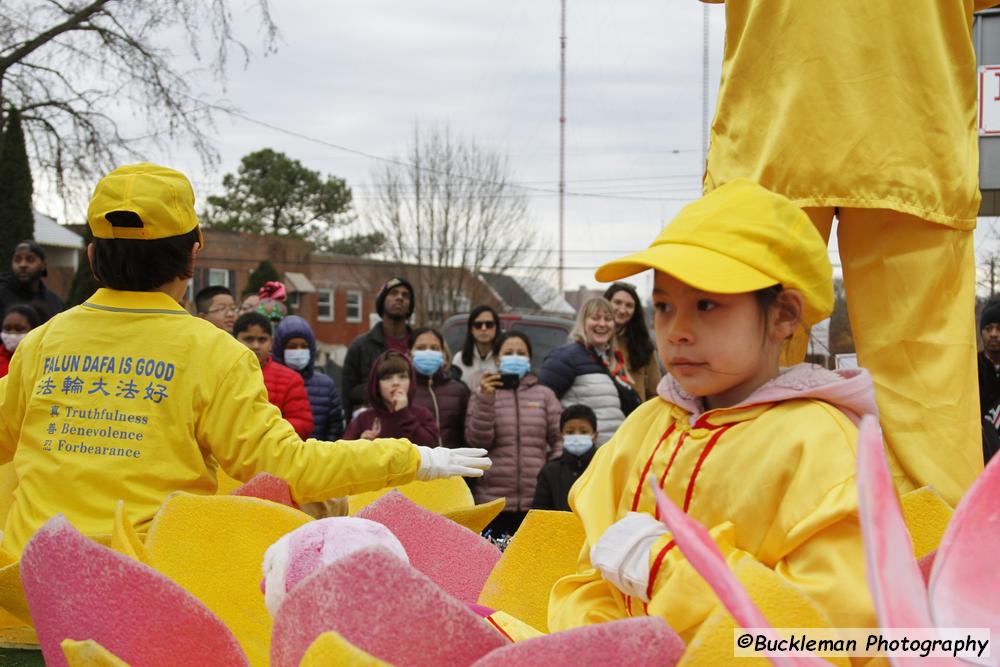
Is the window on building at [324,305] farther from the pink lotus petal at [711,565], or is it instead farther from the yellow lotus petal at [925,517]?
the pink lotus petal at [711,565]

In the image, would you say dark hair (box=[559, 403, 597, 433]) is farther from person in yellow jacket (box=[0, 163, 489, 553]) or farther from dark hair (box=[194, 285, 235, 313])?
person in yellow jacket (box=[0, 163, 489, 553])

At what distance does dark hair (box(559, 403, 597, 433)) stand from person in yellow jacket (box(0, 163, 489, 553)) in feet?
9.74

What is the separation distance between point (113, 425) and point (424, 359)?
3.73 meters

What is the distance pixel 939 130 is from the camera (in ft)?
8.39

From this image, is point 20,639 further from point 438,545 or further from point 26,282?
point 26,282

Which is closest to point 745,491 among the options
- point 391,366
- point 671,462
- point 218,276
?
point 671,462

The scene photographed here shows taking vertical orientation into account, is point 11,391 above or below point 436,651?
above

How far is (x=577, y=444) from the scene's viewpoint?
522cm

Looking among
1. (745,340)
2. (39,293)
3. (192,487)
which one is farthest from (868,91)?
(39,293)

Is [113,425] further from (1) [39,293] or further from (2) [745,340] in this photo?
(1) [39,293]

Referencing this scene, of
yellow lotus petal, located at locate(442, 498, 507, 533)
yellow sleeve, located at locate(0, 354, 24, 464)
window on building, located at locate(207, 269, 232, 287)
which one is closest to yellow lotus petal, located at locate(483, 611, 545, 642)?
yellow lotus petal, located at locate(442, 498, 507, 533)

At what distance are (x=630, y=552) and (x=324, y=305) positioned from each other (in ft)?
150

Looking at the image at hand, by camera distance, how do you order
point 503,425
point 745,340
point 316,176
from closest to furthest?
point 745,340
point 503,425
point 316,176

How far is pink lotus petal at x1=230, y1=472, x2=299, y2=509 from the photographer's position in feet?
7.36
